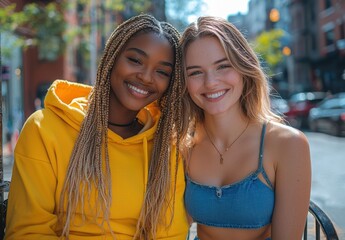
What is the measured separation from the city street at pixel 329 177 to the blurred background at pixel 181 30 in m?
0.01

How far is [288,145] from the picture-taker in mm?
2504

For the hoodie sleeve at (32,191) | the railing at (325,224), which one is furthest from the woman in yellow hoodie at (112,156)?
the railing at (325,224)

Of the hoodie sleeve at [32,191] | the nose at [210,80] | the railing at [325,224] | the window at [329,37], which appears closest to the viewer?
the hoodie sleeve at [32,191]

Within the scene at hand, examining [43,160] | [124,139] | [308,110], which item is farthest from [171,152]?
[308,110]

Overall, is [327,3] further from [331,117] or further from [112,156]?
[112,156]

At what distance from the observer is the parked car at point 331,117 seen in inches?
632

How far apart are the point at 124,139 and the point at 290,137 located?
932 millimetres

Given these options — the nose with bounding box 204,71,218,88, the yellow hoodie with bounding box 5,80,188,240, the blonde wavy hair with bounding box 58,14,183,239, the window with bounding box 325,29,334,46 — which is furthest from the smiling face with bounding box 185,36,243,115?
the window with bounding box 325,29,334,46

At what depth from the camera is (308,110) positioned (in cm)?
2148

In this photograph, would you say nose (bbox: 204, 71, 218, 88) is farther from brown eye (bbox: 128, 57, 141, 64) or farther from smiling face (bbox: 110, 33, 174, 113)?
brown eye (bbox: 128, 57, 141, 64)

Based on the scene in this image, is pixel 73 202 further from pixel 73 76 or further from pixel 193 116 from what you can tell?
pixel 73 76

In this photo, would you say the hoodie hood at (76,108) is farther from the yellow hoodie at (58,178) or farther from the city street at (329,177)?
the city street at (329,177)

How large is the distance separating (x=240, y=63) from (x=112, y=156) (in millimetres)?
944

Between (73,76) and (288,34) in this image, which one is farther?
(288,34)
